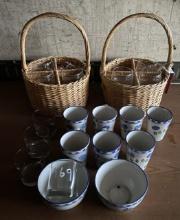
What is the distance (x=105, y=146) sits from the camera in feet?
2.18

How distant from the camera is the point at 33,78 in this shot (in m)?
0.83

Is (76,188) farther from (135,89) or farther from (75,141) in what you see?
(135,89)

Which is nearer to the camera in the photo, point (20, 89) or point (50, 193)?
point (50, 193)

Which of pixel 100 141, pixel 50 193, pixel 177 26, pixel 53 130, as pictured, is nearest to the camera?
pixel 50 193

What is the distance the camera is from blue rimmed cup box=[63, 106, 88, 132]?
70 cm

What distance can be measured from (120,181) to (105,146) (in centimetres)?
10

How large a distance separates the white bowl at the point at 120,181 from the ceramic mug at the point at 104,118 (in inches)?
4.9

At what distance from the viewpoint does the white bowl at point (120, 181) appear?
580 millimetres

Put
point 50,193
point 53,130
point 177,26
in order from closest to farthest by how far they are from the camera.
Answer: point 50,193 → point 53,130 → point 177,26

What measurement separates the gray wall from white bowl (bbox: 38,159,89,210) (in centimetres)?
50

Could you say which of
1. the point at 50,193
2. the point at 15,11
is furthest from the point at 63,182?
the point at 15,11

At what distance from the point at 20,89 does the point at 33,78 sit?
0.16 m

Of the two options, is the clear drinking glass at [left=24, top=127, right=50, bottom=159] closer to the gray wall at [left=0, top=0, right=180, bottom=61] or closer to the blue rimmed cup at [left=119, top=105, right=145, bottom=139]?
the blue rimmed cup at [left=119, top=105, right=145, bottom=139]

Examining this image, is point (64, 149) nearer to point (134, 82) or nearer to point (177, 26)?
point (134, 82)
